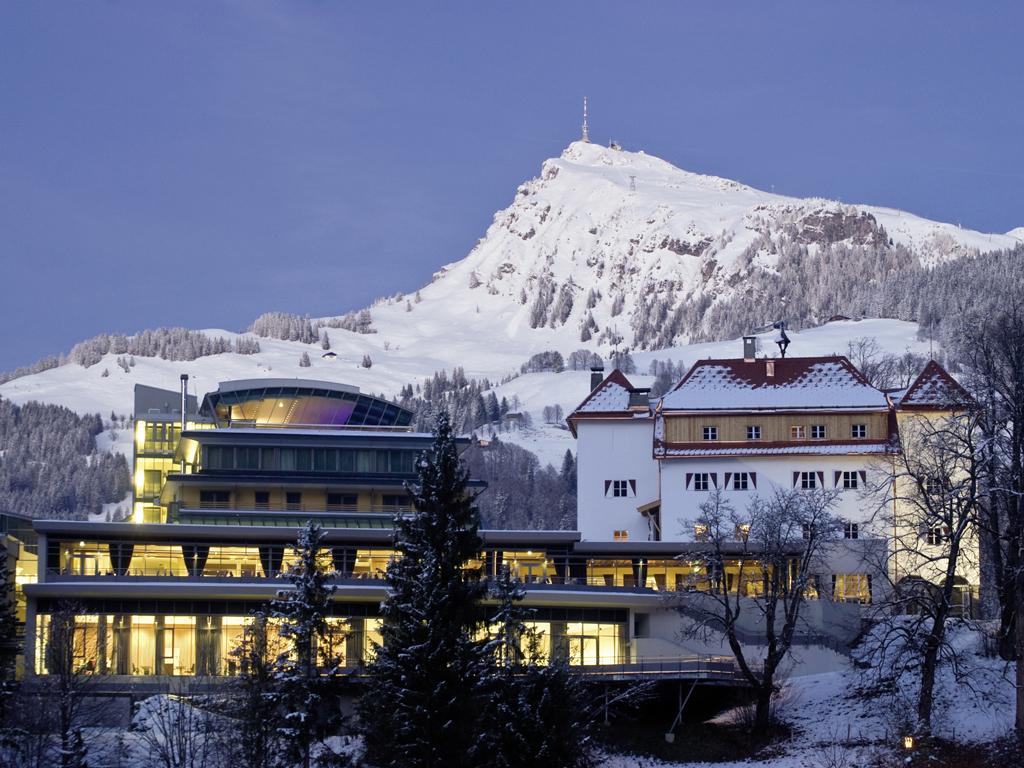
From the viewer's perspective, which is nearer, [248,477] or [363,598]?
[363,598]

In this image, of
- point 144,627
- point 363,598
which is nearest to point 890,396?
point 363,598

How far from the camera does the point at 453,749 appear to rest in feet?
192

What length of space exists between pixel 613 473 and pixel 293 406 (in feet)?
70.7

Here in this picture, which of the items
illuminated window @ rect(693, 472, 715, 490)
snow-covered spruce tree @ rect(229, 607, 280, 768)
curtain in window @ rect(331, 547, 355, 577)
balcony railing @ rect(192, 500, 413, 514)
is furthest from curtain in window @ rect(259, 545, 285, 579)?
illuminated window @ rect(693, 472, 715, 490)

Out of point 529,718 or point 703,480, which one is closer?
point 529,718

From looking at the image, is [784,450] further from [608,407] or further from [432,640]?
[432,640]

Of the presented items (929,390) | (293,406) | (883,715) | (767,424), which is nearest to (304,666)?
(883,715)

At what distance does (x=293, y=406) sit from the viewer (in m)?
111

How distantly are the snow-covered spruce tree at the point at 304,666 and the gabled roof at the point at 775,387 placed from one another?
41655 millimetres

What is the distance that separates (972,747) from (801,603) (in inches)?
748

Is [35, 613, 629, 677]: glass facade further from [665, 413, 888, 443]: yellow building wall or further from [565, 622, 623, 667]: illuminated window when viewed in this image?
[665, 413, 888, 443]: yellow building wall

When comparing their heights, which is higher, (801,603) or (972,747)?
(801,603)

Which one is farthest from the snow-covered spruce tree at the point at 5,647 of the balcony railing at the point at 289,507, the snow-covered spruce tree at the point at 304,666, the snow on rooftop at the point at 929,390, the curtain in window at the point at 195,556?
the snow on rooftop at the point at 929,390

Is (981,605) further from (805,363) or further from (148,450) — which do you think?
(148,450)
